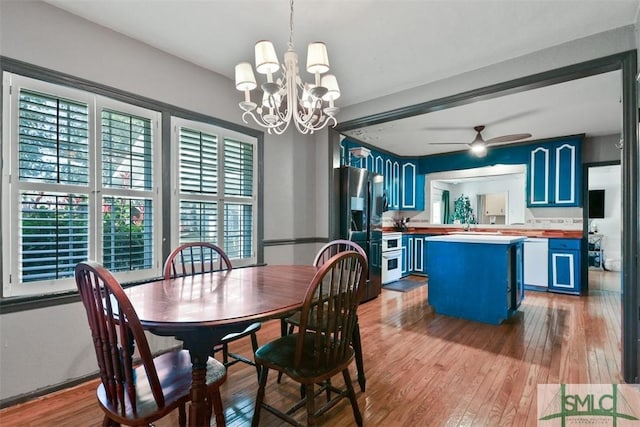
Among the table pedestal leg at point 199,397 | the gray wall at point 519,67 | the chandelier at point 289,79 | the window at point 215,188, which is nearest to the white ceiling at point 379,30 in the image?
the gray wall at point 519,67

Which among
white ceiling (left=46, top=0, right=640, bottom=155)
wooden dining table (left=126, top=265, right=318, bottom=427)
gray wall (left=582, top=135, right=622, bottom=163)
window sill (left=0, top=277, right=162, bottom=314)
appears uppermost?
white ceiling (left=46, top=0, right=640, bottom=155)

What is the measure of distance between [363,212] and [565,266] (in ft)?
10.6

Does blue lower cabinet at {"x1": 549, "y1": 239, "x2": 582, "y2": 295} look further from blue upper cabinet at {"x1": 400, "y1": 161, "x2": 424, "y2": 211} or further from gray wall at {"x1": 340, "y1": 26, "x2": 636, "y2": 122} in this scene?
gray wall at {"x1": 340, "y1": 26, "x2": 636, "y2": 122}

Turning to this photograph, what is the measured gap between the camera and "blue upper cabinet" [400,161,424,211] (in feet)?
20.1

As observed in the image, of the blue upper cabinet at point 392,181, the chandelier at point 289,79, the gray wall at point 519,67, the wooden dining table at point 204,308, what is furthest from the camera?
the blue upper cabinet at point 392,181

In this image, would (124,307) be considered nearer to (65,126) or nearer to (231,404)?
(231,404)

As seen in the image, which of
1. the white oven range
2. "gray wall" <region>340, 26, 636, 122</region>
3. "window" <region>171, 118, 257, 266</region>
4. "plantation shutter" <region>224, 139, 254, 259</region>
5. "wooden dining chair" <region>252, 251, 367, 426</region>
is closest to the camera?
"wooden dining chair" <region>252, 251, 367, 426</region>

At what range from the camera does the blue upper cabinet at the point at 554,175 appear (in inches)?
180

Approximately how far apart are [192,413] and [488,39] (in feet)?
9.79

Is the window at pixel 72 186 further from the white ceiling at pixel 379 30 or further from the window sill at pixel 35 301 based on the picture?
the white ceiling at pixel 379 30

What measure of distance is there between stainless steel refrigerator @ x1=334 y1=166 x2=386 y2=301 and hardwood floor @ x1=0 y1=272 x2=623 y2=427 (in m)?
0.76

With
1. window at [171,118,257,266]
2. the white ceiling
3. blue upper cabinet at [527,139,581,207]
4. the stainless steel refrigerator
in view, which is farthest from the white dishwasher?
window at [171,118,257,266]

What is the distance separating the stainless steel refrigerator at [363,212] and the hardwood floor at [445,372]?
2.48ft

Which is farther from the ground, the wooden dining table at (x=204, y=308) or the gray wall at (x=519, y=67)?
the gray wall at (x=519, y=67)
